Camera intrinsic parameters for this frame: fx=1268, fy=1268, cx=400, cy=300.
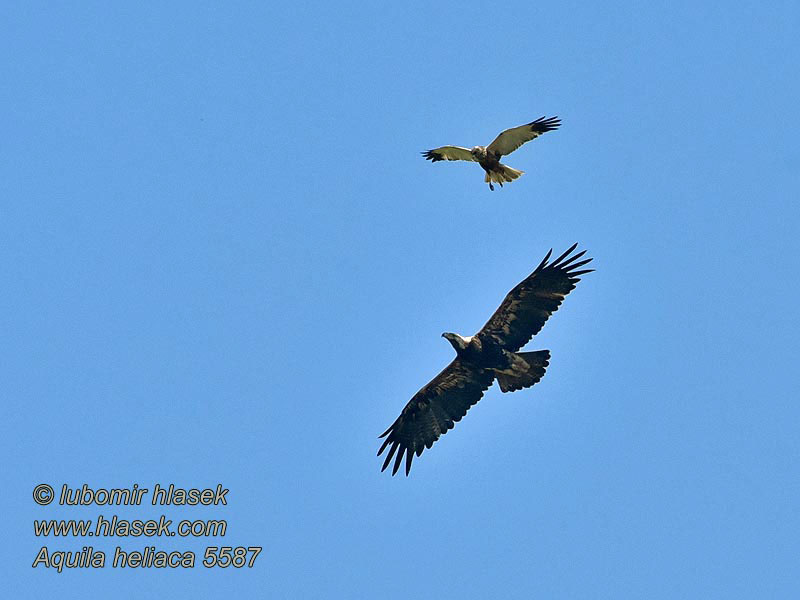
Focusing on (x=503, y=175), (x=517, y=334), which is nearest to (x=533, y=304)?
(x=517, y=334)

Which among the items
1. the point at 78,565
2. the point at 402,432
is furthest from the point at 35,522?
the point at 402,432

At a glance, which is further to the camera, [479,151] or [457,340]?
[479,151]

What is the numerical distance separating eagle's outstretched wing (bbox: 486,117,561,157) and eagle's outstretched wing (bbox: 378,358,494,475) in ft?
15.6

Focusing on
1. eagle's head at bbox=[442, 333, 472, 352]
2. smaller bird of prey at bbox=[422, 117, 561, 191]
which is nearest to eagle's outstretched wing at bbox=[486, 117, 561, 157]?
smaller bird of prey at bbox=[422, 117, 561, 191]

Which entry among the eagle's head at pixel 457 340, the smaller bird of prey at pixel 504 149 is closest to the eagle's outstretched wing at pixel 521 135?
the smaller bird of prey at pixel 504 149

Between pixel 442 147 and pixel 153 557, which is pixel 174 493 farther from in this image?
pixel 442 147

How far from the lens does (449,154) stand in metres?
27.3

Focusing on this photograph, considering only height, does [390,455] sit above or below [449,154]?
below

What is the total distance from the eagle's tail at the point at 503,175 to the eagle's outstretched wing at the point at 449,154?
75cm

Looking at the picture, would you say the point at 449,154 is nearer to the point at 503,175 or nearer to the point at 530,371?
the point at 503,175

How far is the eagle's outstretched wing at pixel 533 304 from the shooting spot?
2439 centimetres

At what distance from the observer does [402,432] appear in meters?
25.9

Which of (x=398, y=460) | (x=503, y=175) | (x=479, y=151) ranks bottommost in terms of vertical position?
(x=398, y=460)

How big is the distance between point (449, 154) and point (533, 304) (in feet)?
15.0
